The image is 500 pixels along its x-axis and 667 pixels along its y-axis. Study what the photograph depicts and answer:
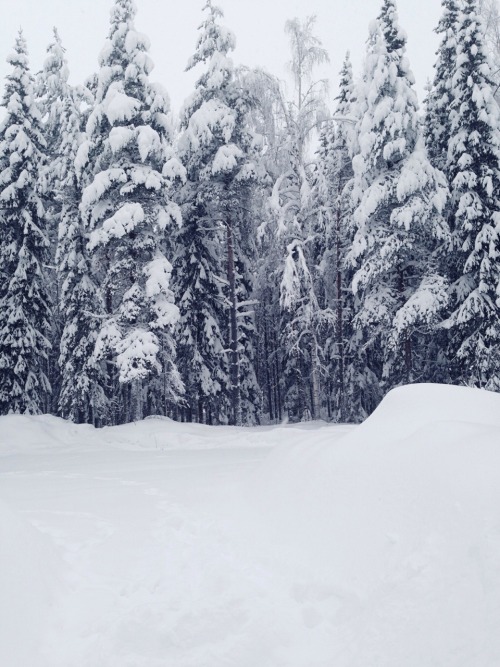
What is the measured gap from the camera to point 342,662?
3.46 metres

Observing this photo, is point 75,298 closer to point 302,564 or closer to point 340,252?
point 340,252

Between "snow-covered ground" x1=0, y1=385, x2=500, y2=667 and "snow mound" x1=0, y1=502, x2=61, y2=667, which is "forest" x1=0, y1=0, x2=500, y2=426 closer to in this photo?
"snow-covered ground" x1=0, y1=385, x2=500, y2=667

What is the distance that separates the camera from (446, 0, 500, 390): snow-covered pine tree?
637 inches

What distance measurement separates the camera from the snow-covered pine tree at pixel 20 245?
21.0 metres

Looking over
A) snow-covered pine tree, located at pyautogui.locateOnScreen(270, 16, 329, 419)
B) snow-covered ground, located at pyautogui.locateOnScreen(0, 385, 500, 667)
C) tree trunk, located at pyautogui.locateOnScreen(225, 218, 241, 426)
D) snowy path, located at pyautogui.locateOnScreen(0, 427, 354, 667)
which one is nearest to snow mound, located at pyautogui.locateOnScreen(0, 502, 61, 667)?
snow-covered ground, located at pyautogui.locateOnScreen(0, 385, 500, 667)

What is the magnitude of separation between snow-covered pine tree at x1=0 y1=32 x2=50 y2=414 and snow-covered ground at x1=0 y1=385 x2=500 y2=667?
1500 cm

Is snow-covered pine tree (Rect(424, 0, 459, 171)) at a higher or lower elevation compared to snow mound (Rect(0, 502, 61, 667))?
higher

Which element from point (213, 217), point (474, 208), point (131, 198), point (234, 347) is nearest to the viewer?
point (474, 208)

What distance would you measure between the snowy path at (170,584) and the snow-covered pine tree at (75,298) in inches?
495

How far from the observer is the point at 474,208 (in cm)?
1642

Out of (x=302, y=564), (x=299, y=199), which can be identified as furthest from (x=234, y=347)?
(x=302, y=564)

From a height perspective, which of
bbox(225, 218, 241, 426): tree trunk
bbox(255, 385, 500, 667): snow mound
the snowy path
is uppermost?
bbox(225, 218, 241, 426): tree trunk

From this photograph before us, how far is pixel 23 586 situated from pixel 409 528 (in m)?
2.98

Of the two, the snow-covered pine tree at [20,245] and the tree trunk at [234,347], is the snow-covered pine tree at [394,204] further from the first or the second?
the snow-covered pine tree at [20,245]
